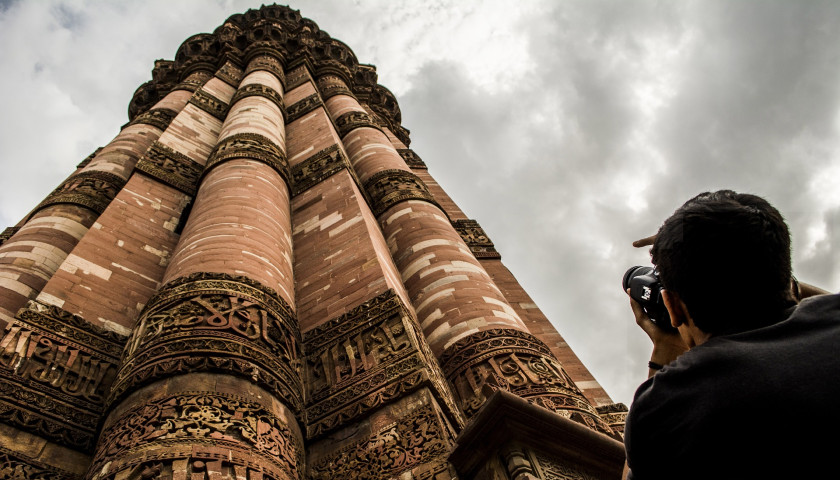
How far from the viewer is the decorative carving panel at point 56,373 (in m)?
3.36

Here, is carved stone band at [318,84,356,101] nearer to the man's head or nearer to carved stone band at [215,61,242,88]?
carved stone band at [215,61,242,88]

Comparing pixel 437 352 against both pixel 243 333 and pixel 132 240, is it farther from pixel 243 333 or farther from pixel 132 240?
pixel 132 240

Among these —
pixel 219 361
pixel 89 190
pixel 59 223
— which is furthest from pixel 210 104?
pixel 219 361

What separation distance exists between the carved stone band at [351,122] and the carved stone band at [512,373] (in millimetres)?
6854

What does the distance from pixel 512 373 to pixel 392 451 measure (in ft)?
4.80

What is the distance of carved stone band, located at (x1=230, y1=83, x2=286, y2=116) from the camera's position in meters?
10.1

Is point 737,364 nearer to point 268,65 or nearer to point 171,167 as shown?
point 171,167

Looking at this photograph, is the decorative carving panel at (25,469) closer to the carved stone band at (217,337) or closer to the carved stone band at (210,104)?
the carved stone band at (217,337)

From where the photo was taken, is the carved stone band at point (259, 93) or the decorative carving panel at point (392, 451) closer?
the decorative carving panel at point (392, 451)

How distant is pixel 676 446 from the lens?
110 centimetres

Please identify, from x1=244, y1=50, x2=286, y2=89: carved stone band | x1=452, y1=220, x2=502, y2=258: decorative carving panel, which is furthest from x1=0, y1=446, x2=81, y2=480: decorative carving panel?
x1=244, y1=50, x2=286, y2=89: carved stone band

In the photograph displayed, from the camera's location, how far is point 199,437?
111 inches

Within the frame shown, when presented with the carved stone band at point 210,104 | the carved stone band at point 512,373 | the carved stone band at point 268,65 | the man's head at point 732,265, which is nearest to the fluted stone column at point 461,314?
the carved stone band at point 512,373

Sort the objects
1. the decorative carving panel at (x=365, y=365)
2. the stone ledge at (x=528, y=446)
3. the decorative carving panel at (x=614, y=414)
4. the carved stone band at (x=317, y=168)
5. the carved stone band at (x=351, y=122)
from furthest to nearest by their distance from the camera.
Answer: the carved stone band at (x=351, y=122) → the carved stone band at (x=317, y=168) → the decorative carving panel at (x=614, y=414) → the decorative carving panel at (x=365, y=365) → the stone ledge at (x=528, y=446)
